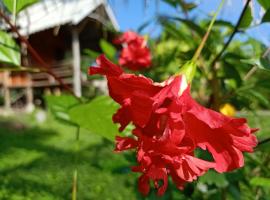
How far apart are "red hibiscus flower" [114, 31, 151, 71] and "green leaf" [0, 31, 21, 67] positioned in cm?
72

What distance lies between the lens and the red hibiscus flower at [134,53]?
4.78ft

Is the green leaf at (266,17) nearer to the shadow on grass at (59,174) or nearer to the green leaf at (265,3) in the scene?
the green leaf at (265,3)

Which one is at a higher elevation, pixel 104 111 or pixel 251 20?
pixel 251 20

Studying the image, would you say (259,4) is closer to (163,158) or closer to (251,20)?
(251,20)

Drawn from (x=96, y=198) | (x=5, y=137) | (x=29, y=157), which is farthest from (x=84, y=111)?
(x=5, y=137)

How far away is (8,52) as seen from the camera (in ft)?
2.43

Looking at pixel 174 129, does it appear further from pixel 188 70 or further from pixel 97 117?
pixel 97 117

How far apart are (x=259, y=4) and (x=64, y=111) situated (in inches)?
14.1

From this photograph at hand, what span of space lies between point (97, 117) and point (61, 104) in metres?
0.21

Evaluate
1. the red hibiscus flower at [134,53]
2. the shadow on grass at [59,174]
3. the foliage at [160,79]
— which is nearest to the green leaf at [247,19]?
the foliage at [160,79]

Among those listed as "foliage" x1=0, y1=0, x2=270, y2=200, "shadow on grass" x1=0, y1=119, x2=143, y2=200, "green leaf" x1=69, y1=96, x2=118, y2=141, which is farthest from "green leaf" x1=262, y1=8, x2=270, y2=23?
"shadow on grass" x1=0, y1=119, x2=143, y2=200

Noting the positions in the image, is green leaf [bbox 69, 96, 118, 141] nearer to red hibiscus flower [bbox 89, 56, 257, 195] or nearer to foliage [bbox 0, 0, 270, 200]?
foliage [bbox 0, 0, 270, 200]

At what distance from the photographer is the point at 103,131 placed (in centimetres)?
61

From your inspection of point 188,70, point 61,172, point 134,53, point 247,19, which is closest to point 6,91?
point 61,172
